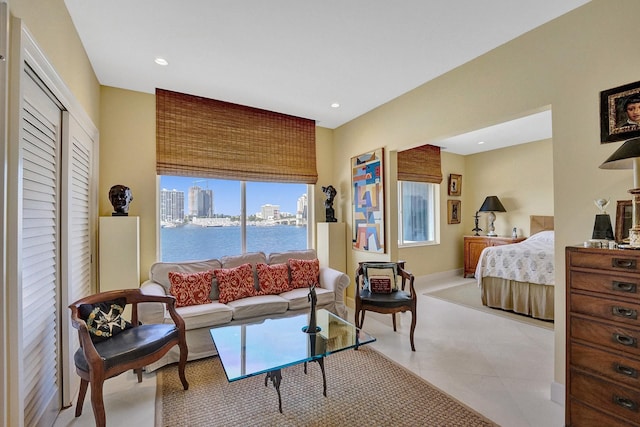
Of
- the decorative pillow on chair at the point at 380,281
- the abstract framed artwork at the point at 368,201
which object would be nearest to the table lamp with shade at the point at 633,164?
the decorative pillow on chair at the point at 380,281

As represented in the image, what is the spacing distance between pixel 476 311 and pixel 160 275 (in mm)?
3971

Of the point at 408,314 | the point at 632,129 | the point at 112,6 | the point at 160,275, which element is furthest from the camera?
the point at 408,314

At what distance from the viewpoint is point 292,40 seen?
7.32ft

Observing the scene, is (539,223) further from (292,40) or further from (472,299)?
(292,40)

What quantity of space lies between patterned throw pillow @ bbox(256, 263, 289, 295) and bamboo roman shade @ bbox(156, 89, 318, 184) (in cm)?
120

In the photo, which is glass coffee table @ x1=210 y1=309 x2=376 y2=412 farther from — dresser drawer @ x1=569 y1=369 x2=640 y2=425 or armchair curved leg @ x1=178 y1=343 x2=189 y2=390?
dresser drawer @ x1=569 y1=369 x2=640 y2=425

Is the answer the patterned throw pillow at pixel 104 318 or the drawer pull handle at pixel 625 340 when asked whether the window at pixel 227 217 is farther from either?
the drawer pull handle at pixel 625 340

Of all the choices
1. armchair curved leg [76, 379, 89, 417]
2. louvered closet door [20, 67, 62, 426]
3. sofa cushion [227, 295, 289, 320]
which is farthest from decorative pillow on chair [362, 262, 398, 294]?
louvered closet door [20, 67, 62, 426]

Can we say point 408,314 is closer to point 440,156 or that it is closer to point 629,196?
point 629,196

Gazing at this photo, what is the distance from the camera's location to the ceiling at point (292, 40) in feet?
6.22

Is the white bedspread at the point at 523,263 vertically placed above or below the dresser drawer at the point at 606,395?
above

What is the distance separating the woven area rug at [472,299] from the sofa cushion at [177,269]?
11.1 feet

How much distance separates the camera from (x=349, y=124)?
4.12m

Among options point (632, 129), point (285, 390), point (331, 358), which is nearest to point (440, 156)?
point (632, 129)
